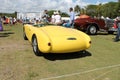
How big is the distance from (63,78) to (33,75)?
0.73 meters

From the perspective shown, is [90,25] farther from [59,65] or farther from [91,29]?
[59,65]

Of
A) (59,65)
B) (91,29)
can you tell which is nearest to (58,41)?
(59,65)

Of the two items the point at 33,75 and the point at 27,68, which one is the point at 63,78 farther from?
the point at 27,68

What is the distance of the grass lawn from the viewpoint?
620 cm

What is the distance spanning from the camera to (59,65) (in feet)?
23.8

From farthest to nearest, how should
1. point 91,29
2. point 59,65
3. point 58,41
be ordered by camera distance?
point 91,29 → point 58,41 → point 59,65

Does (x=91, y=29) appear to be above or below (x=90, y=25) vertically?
below

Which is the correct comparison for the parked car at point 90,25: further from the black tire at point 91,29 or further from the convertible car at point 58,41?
the convertible car at point 58,41

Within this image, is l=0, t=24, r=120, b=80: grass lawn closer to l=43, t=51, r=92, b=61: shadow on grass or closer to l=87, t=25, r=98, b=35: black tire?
l=43, t=51, r=92, b=61: shadow on grass

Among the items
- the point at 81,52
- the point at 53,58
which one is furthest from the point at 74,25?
the point at 53,58

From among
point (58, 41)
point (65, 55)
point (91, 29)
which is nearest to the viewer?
point (58, 41)

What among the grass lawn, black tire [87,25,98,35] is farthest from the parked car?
the grass lawn

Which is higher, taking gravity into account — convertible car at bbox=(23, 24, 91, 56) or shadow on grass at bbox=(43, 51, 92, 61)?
convertible car at bbox=(23, 24, 91, 56)

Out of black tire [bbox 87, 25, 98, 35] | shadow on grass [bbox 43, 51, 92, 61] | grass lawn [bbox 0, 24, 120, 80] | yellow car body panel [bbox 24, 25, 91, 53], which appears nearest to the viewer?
grass lawn [bbox 0, 24, 120, 80]
